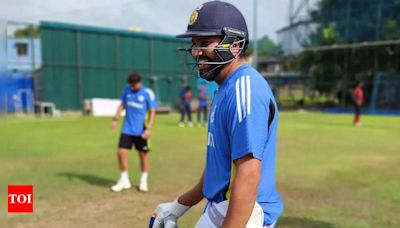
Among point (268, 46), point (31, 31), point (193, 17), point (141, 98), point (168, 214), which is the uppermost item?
point (31, 31)

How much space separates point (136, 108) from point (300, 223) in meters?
3.64

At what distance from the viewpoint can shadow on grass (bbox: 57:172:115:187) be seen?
313 inches

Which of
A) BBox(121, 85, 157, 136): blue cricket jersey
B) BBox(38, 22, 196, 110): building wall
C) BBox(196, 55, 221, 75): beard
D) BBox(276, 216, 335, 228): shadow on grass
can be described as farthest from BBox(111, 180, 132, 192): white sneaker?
BBox(38, 22, 196, 110): building wall

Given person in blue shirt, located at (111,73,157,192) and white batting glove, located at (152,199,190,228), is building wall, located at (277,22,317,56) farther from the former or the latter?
white batting glove, located at (152,199,190,228)

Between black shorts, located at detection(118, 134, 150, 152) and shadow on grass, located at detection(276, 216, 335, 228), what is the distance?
9.77 ft

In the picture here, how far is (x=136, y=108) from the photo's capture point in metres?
7.91

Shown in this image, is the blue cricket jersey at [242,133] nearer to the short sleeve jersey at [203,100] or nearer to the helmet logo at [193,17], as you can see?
the helmet logo at [193,17]

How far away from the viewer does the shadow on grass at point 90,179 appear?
795cm

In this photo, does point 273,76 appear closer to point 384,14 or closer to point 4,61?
point 384,14

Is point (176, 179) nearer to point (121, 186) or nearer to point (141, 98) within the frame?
point (121, 186)

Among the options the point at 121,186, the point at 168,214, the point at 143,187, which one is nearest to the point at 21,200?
the point at 121,186

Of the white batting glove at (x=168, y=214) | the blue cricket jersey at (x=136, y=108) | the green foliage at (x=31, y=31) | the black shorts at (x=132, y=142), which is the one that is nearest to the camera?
the white batting glove at (x=168, y=214)

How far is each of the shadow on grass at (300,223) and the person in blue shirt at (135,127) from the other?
2.70 m

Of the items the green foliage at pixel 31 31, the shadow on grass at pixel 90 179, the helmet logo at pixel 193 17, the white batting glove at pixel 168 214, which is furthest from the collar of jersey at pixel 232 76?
the green foliage at pixel 31 31
